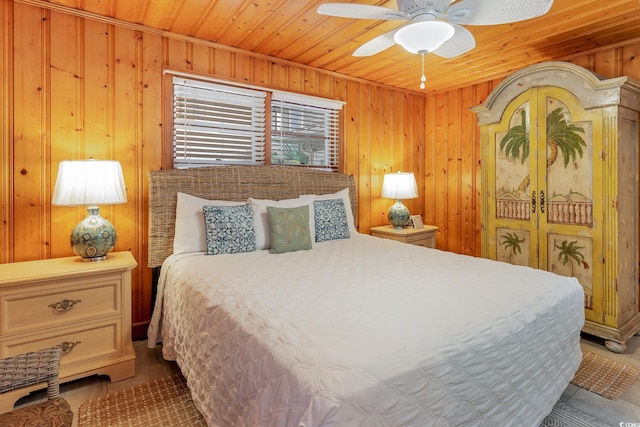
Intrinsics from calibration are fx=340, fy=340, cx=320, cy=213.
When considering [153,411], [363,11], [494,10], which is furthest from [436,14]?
[153,411]

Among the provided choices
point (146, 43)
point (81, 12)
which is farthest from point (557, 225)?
point (81, 12)

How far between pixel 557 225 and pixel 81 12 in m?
3.99

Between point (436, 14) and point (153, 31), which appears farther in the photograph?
point (153, 31)

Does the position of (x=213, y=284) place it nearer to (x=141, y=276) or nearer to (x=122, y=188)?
(x=122, y=188)

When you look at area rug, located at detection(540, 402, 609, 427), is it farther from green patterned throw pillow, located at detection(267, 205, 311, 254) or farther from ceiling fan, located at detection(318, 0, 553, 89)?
ceiling fan, located at detection(318, 0, 553, 89)

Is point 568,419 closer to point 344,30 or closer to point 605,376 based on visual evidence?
point 605,376

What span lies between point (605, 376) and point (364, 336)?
6.68ft

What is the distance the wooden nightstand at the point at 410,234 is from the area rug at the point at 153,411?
1.99 m

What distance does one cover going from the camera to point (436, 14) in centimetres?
171

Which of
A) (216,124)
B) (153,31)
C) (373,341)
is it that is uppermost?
(153,31)

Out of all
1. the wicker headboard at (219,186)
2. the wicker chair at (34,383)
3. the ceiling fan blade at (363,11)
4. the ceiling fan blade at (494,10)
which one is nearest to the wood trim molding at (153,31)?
the wicker headboard at (219,186)

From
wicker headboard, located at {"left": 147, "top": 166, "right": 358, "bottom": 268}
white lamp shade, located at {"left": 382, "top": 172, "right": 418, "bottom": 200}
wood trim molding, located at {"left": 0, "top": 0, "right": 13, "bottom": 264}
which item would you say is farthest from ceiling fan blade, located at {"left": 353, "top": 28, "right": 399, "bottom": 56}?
wood trim molding, located at {"left": 0, "top": 0, "right": 13, "bottom": 264}

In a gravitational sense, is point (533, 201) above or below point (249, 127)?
below

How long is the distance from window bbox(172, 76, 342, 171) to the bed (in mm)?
732
